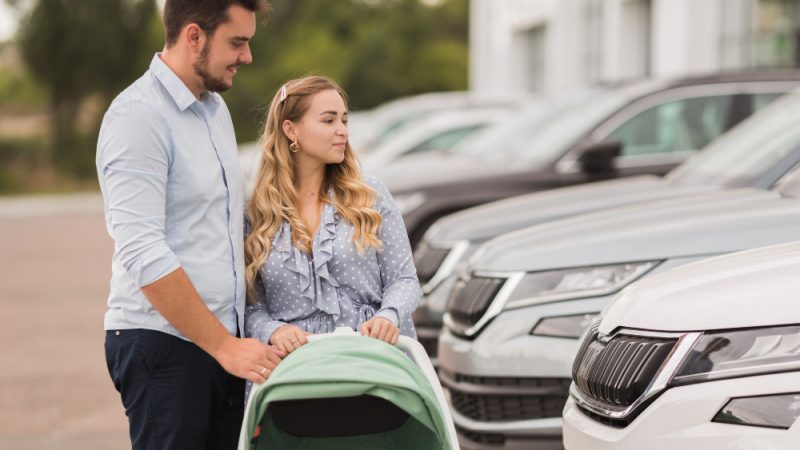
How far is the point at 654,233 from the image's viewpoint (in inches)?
191

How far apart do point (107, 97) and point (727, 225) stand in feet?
116

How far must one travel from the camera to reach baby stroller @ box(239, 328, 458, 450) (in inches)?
120

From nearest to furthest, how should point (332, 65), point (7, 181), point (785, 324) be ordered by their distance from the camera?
1. point (785, 324)
2. point (7, 181)
3. point (332, 65)

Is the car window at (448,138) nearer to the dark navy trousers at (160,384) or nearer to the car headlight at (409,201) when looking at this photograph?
the car headlight at (409,201)

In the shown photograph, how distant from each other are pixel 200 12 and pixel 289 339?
89 cm

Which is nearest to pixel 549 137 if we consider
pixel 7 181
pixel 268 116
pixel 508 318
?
pixel 508 318

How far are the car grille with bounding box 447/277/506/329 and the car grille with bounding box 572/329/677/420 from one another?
1433mm

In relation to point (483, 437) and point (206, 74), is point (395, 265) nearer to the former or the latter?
point (206, 74)

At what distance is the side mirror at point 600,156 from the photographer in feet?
25.2

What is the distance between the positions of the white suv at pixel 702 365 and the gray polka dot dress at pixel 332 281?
1.91 feet

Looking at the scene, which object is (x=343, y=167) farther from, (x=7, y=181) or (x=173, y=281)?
(x=7, y=181)

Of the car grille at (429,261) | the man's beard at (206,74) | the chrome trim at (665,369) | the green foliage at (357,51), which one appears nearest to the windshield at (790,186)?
the car grille at (429,261)

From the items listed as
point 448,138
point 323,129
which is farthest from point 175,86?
point 448,138

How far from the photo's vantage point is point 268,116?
383 centimetres
